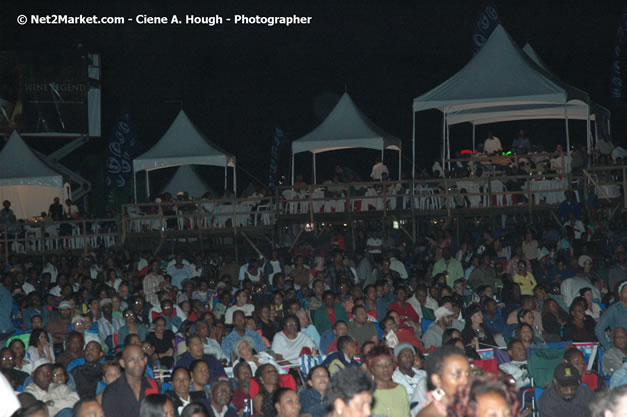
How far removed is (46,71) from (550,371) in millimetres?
27845

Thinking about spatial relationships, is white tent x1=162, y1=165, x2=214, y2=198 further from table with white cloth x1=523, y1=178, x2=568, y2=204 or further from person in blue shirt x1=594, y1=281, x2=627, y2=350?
person in blue shirt x1=594, y1=281, x2=627, y2=350

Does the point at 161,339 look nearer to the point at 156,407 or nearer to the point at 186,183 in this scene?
the point at 156,407

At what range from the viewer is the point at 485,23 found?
26.1m

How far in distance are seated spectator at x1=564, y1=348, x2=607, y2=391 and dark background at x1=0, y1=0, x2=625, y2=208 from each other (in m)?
29.3

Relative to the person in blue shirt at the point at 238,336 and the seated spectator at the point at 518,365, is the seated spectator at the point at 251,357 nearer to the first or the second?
the person in blue shirt at the point at 238,336

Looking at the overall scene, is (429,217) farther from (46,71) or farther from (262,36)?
(262,36)

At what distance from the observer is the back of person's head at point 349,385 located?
18.3ft

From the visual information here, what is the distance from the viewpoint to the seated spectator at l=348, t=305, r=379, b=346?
12.0m

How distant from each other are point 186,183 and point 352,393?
30863 millimetres

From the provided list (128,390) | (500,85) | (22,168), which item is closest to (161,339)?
(128,390)

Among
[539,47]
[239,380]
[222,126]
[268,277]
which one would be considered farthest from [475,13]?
[239,380]

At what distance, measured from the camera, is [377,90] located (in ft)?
132

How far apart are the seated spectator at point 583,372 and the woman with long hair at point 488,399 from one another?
481 cm

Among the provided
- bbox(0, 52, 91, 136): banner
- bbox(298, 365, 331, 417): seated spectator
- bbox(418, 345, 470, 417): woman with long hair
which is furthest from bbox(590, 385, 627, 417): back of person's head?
bbox(0, 52, 91, 136): banner
